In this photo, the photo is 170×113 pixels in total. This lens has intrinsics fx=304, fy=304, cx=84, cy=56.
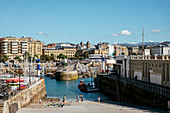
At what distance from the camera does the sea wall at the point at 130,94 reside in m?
33.7

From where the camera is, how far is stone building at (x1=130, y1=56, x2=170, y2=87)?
37.5 meters

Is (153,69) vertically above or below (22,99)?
above

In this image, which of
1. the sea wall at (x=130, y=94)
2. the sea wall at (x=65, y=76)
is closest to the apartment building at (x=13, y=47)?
the sea wall at (x=65, y=76)

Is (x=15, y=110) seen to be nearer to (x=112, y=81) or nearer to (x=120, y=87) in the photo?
(x=120, y=87)

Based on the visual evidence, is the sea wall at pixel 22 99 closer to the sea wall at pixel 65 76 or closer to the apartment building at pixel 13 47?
the sea wall at pixel 65 76

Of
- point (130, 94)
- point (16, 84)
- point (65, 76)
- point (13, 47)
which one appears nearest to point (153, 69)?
point (130, 94)

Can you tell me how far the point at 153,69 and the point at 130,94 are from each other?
568cm

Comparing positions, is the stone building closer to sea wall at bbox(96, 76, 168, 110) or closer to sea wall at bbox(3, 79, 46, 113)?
sea wall at bbox(96, 76, 168, 110)

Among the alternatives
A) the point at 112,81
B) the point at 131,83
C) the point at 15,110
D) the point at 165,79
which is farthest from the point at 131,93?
the point at 15,110

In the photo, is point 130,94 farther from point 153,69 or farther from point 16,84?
point 16,84

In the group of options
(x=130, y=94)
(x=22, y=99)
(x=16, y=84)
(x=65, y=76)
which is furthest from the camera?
(x=65, y=76)

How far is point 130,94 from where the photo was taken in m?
45.3

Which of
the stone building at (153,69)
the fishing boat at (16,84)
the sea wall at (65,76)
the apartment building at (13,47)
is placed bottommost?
the sea wall at (65,76)

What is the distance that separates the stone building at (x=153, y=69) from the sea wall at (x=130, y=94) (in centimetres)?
249
